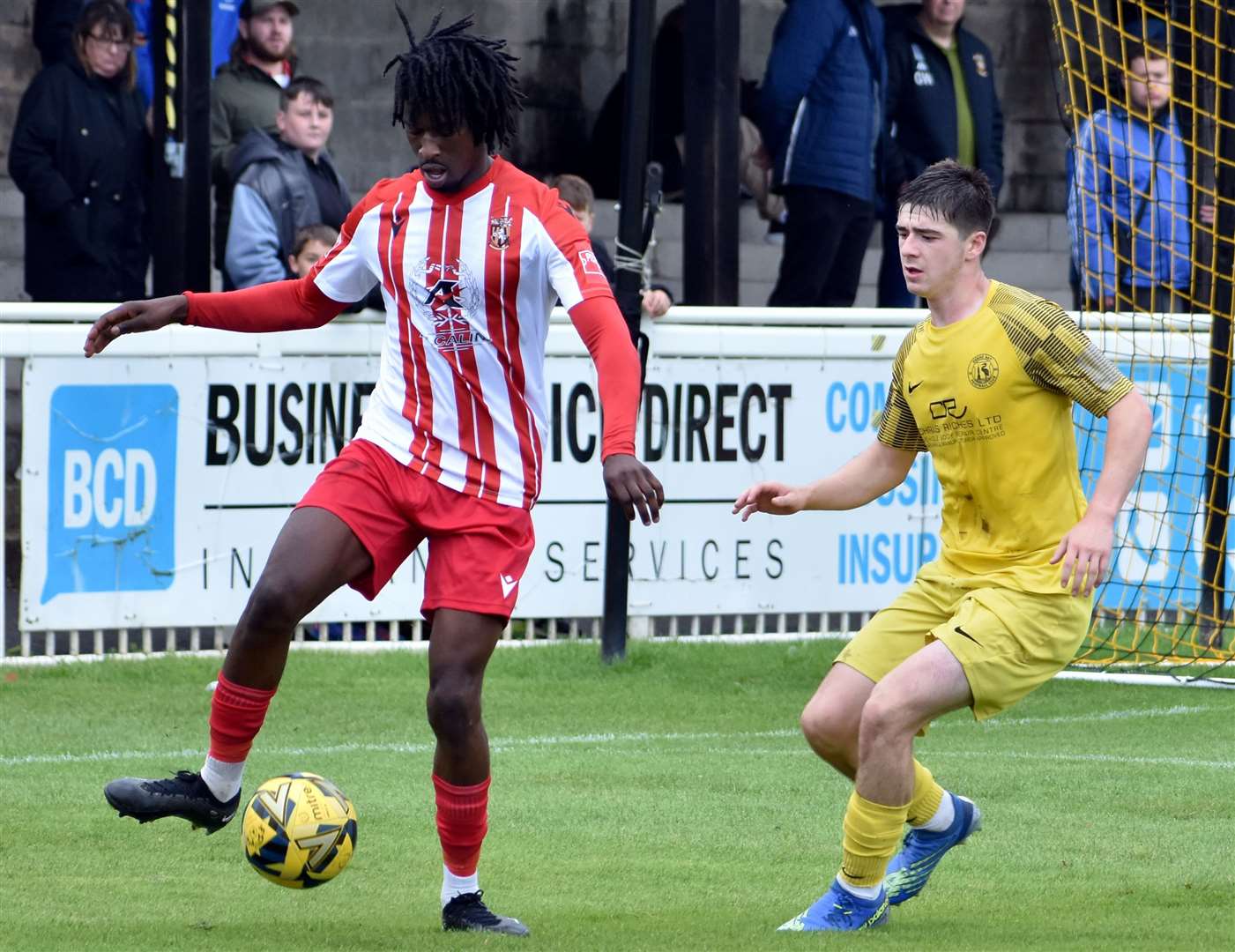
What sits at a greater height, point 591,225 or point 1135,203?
point 1135,203

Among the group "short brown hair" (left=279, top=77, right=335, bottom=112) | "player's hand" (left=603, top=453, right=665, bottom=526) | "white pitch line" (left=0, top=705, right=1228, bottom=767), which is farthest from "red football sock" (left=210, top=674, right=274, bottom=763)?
"short brown hair" (left=279, top=77, right=335, bottom=112)

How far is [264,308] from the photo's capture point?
6004 millimetres

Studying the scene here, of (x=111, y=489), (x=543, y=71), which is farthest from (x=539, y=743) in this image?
(x=543, y=71)

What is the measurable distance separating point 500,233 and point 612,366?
48cm

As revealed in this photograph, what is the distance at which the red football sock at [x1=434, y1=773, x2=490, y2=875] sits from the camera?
5.45 meters

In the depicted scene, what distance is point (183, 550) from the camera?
9680mm

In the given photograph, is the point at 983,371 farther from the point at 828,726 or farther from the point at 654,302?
the point at 654,302

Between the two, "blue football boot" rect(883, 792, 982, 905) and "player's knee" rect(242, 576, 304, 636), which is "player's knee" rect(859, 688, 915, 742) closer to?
"blue football boot" rect(883, 792, 982, 905)

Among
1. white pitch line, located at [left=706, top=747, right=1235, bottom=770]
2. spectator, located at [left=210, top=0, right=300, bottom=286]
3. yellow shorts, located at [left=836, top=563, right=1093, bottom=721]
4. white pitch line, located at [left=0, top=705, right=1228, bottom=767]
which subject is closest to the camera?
yellow shorts, located at [left=836, top=563, right=1093, bottom=721]

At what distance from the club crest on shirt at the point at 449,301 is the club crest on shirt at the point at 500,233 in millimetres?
98

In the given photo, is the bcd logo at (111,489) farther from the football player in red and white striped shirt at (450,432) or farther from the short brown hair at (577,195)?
the football player in red and white striped shirt at (450,432)

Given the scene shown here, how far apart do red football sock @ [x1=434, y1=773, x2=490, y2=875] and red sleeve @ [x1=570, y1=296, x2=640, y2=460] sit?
37.2 inches

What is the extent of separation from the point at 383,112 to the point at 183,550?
22.0ft

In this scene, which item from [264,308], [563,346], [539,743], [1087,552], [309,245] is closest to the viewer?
[1087,552]
